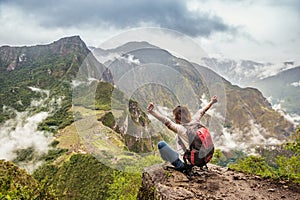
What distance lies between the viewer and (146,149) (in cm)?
657

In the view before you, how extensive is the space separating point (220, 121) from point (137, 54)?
8.50 ft

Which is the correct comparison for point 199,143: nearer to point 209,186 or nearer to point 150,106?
point 150,106

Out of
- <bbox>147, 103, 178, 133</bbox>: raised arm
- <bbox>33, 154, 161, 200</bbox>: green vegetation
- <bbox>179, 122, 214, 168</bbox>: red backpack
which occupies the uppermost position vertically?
<bbox>147, 103, 178, 133</bbox>: raised arm

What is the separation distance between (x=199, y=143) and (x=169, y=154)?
112 cm

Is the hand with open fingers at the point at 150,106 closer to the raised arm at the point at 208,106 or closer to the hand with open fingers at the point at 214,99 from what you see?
the raised arm at the point at 208,106

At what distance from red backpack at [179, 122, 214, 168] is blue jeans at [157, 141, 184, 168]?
56 cm

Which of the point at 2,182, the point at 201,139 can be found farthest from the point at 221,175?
the point at 2,182

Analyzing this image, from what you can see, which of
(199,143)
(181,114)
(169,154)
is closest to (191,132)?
(199,143)

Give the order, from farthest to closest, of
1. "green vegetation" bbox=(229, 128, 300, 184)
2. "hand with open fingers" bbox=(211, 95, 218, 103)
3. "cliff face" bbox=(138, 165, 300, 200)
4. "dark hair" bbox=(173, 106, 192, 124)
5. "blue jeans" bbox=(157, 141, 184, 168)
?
1. "green vegetation" bbox=(229, 128, 300, 184)
2. "blue jeans" bbox=(157, 141, 184, 168)
3. "hand with open fingers" bbox=(211, 95, 218, 103)
4. "cliff face" bbox=(138, 165, 300, 200)
5. "dark hair" bbox=(173, 106, 192, 124)

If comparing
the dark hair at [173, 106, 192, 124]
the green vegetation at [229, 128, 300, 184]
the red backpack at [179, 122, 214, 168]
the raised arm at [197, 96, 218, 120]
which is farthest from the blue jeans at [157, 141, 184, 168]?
the green vegetation at [229, 128, 300, 184]

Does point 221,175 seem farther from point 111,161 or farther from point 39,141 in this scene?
point 39,141

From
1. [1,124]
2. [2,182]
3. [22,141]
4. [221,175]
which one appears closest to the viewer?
[221,175]

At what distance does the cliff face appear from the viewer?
20.7 ft

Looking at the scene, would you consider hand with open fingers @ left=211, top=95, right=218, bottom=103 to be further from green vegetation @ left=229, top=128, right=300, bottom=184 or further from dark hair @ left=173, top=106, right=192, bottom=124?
green vegetation @ left=229, top=128, right=300, bottom=184
